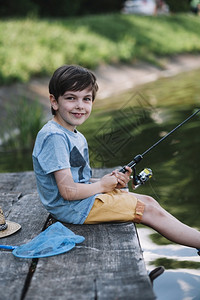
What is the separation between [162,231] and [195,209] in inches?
54.0

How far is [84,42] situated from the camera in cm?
1372

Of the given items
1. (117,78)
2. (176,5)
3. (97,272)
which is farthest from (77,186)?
(176,5)

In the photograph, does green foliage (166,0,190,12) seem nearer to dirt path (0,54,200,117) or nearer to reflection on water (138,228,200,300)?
dirt path (0,54,200,117)

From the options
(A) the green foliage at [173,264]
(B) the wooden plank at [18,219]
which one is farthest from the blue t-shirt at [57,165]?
(A) the green foliage at [173,264]

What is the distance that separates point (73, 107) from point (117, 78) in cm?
959

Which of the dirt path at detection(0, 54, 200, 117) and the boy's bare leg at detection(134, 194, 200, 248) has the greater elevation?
the boy's bare leg at detection(134, 194, 200, 248)

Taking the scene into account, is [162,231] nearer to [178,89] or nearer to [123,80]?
[178,89]

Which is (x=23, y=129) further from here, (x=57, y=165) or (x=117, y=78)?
(x=117, y=78)

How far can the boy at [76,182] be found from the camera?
2.66m

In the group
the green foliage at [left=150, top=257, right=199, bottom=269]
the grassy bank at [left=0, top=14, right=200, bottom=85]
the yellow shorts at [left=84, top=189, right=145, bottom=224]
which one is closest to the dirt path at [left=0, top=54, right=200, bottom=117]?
the grassy bank at [left=0, top=14, right=200, bottom=85]

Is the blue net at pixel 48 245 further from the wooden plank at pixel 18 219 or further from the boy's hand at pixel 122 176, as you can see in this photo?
the boy's hand at pixel 122 176

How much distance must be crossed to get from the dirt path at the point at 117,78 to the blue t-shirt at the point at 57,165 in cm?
488

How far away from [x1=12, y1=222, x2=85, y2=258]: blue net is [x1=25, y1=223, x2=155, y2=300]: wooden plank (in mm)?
30

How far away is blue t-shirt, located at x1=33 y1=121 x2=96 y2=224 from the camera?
264 cm
